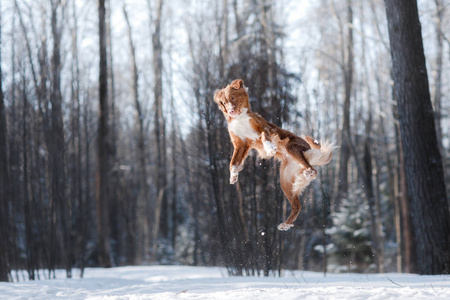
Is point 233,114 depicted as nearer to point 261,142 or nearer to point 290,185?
point 261,142

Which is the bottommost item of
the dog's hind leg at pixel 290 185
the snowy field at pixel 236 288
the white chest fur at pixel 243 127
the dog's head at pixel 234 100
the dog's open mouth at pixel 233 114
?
the snowy field at pixel 236 288

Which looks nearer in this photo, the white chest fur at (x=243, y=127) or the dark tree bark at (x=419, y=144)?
the white chest fur at (x=243, y=127)

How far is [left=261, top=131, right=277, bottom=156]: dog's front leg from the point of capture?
4723 millimetres

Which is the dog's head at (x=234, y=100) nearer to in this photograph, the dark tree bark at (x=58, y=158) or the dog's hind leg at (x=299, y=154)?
the dog's hind leg at (x=299, y=154)

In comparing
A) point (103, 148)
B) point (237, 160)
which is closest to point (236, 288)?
point (237, 160)

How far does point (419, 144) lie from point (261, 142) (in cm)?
416

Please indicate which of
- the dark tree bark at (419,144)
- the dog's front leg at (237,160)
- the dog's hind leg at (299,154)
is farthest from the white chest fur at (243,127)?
the dark tree bark at (419,144)

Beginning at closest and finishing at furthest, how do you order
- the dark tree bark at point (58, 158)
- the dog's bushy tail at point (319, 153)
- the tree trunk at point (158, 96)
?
the dog's bushy tail at point (319, 153), the dark tree bark at point (58, 158), the tree trunk at point (158, 96)

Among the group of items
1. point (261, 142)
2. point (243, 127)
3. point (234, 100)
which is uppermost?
point (234, 100)

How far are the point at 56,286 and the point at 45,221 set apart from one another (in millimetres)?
2911

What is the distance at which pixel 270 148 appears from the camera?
4.73 m

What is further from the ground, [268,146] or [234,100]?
[234,100]

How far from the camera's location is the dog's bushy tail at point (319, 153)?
4.96 meters

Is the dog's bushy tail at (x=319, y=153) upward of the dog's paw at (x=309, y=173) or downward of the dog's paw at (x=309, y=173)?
upward
